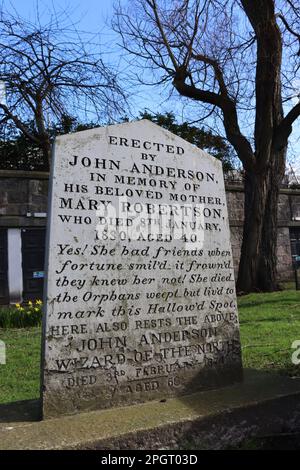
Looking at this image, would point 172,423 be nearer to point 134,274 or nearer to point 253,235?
point 134,274

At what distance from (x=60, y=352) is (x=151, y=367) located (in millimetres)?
663

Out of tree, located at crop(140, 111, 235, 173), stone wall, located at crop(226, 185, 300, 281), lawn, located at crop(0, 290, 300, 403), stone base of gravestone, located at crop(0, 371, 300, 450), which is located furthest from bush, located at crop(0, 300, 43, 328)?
tree, located at crop(140, 111, 235, 173)

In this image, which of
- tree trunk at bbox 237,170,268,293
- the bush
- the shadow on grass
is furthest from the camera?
tree trunk at bbox 237,170,268,293

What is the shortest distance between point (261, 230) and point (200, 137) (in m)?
7.02

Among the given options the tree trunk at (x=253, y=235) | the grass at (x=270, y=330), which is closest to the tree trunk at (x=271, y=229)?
the tree trunk at (x=253, y=235)

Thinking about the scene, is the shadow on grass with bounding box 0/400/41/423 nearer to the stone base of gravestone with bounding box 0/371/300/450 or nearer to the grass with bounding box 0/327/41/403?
the stone base of gravestone with bounding box 0/371/300/450

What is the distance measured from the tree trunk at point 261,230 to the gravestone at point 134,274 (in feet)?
29.3

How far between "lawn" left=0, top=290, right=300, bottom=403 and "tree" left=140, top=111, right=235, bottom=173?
31.3 feet

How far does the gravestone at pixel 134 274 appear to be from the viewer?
311 cm

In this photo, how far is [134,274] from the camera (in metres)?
3.41

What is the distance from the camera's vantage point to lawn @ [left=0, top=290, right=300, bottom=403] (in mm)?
4852

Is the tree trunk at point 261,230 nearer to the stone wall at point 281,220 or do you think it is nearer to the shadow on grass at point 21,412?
the stone wall at point 281,220

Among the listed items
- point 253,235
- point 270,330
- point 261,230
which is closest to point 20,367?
point 270,330
